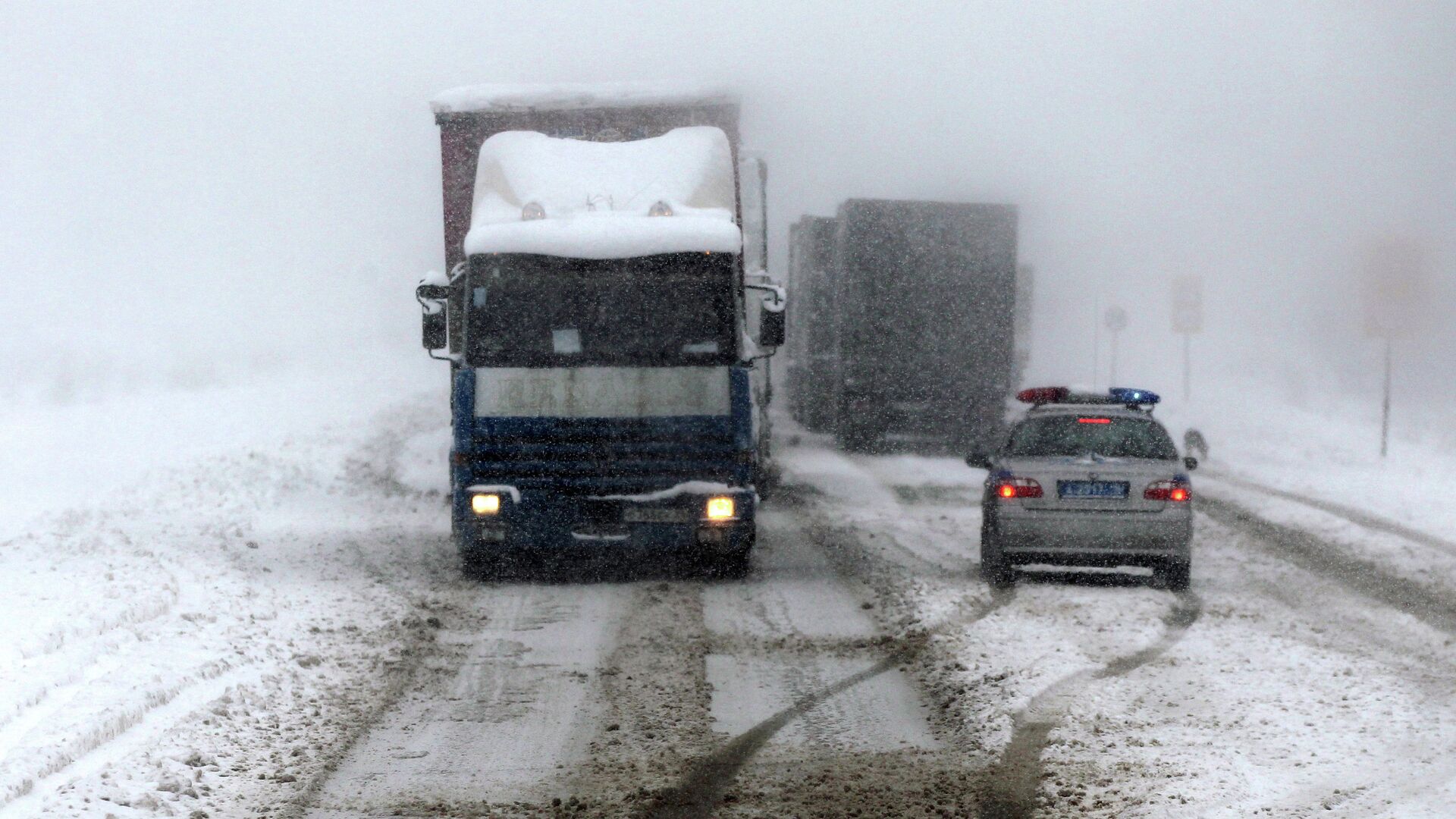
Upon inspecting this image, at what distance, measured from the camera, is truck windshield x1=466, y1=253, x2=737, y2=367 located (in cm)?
1285

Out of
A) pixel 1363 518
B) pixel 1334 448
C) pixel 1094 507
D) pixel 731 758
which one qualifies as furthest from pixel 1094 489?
pixel 1334 448

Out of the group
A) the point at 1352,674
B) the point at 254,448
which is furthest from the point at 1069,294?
the point at 1352,674

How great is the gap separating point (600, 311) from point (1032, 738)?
6449 mm

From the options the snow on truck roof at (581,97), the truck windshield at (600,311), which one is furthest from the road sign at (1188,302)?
the truck windshield at (600,311)

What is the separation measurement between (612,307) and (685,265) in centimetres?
65

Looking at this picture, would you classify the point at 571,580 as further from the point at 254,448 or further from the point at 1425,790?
the point at 254,448

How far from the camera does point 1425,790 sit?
20.8 ft

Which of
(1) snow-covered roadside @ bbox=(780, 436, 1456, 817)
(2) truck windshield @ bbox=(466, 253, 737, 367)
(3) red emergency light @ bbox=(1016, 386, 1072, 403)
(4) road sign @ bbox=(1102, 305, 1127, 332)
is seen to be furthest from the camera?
(4) road sign @ bbox=(1102, 305, 1127, 332)

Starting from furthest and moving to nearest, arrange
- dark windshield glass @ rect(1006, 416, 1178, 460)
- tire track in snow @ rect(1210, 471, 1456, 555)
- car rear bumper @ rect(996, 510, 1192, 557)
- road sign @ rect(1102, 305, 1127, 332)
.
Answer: road sign @ rect(1102, 305, 1127, 332)
tire track in snow @ rect(1210, 471, 1456, 555)
dark windshield glass @ rect(1006, 416, 1178, 460)
car rear bumper @ rect(996, 510, 1192, 557)

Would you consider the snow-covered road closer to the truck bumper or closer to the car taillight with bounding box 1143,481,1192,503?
the truck bumper

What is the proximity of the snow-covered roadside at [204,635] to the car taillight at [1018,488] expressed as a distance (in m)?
4.19

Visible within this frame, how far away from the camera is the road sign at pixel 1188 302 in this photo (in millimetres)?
35500

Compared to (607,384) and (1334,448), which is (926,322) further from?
(607,384)

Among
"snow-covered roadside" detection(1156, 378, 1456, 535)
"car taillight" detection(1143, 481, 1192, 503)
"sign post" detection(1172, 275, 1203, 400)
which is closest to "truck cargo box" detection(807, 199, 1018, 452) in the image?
"snow-covered roadside" detection(1156, 378, 1456, 535)
